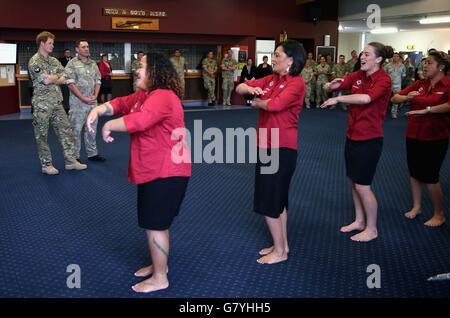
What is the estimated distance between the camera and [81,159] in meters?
6.50

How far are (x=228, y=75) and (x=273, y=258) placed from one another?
10944 mm

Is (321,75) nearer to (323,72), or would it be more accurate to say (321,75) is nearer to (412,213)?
(323,72)

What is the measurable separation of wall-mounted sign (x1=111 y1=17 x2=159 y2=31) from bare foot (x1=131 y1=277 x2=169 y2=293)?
10.4 meters

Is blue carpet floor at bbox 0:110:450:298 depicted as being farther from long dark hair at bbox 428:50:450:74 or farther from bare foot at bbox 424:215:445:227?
long dark hair at bbox 428:50:450:74

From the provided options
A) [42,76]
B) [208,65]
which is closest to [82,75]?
[42,76]

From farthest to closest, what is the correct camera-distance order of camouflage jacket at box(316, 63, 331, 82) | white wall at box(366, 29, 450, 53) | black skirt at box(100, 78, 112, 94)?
white wall at box(366, 29, 450, 53)
camouflage jacket at box(316, 63, 331, 82)
black skirt at box(100, 78, 112, 94)

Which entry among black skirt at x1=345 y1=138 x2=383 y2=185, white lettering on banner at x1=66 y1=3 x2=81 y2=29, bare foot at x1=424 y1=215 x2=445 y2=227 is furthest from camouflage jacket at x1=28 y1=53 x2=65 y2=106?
white lettering on banner at x1=66 y1=3 x2=81 y2=29

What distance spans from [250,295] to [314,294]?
1.27ft

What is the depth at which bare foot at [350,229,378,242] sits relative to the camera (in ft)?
12.1

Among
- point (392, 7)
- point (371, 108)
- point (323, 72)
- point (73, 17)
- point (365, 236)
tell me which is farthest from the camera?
point (392, 7)

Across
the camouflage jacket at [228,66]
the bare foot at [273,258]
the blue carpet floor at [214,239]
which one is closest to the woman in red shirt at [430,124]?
the blue carpet floor at [214,239]

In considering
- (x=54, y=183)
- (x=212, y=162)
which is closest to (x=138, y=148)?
(x=54, y=183)

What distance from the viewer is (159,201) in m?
2.62

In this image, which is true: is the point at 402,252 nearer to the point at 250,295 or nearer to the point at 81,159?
the point at 250,295
